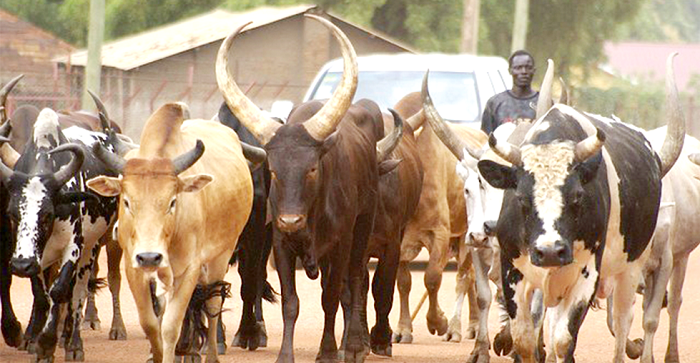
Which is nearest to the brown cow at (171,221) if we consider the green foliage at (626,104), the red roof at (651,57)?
the green foliage at (626,104)

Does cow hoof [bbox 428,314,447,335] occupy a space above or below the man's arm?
below

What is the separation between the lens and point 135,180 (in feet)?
32.2

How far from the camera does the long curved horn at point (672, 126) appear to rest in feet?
35.6

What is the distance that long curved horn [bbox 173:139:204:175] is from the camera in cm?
995

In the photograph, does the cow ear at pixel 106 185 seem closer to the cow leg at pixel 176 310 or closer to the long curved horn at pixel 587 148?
the cow leg at pixel 176 310

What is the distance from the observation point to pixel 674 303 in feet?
40.5

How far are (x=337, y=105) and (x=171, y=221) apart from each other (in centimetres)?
167

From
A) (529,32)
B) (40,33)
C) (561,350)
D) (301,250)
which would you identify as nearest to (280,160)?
(301,250)

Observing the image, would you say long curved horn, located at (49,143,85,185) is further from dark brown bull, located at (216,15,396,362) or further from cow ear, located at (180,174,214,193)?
cow ear, located at (180,174,214,193)

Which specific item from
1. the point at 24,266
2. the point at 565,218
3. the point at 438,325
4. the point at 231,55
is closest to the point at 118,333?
the point at 438,325

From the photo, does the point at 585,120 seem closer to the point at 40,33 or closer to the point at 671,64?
the point at 671,64

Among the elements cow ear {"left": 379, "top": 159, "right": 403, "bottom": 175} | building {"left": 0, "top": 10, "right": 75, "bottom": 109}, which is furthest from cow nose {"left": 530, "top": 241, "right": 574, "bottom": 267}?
building {"left": 0, "top": 10, "right": 75, "bottom": 109}

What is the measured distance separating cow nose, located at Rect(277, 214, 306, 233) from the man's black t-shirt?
381 cm

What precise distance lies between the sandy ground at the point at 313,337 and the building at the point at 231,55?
509 inches
